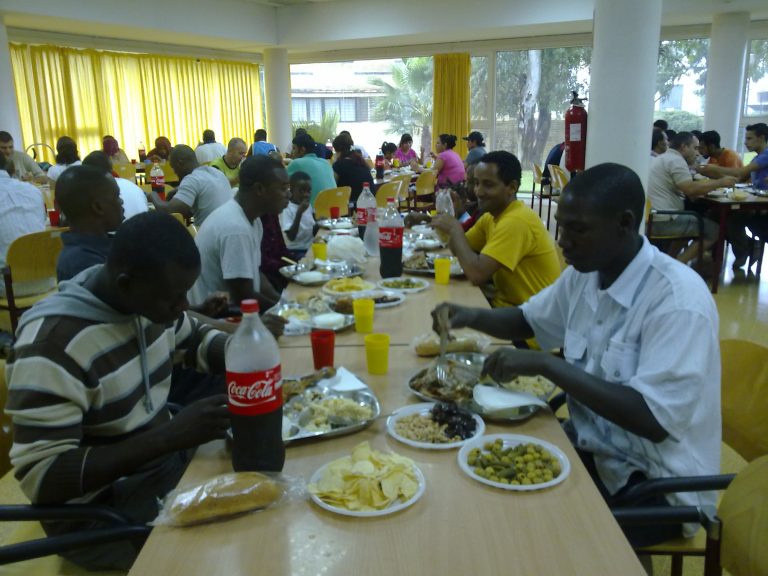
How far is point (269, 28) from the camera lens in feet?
37.7

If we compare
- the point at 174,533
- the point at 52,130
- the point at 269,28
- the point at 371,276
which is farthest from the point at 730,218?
the point at 52,130

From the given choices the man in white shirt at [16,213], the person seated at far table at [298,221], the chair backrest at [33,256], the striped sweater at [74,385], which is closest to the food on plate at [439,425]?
the striped sweater at [74,385]

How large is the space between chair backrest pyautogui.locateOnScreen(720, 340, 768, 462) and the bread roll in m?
1.30

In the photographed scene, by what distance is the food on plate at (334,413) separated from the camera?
4.86ft

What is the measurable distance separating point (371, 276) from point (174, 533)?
2100 mm

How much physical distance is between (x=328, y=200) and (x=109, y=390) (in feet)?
14.8

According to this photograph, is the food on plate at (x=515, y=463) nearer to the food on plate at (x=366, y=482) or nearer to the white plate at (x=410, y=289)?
the food on plate at (x=366, y=482)

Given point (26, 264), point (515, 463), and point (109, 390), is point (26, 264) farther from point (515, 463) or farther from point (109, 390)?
point (515, 463)

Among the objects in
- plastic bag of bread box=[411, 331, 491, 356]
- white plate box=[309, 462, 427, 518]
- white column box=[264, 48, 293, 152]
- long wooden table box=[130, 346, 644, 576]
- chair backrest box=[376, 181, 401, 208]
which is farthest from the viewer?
white column box=[264, 48, 293, 152]

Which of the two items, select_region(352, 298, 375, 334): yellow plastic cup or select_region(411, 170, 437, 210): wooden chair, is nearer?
select_region(352, 298, 375, 334): yellow plastic cup

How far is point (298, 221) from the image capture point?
4.64 m

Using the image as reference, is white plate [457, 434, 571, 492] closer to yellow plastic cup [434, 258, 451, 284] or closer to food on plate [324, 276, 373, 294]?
food on plate [324, 276, 373, 294]

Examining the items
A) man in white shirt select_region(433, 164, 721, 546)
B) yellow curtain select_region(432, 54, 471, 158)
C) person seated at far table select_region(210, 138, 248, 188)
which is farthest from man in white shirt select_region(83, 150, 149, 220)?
yellow curtain select_region(432, 54, 471, 158)

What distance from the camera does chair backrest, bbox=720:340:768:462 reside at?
5.42 feet
